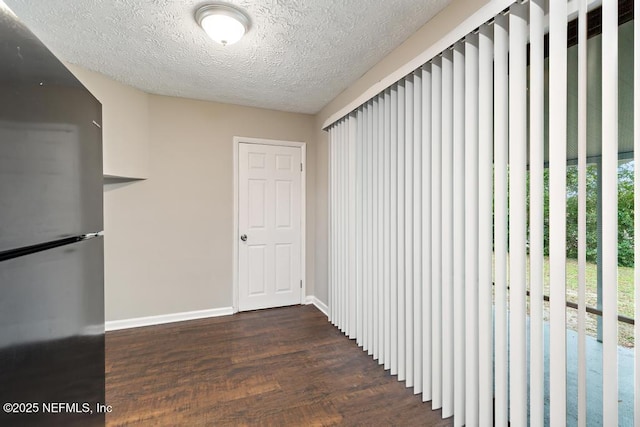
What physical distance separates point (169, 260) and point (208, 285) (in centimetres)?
51

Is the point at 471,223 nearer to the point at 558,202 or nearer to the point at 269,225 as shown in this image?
the point at 558,202

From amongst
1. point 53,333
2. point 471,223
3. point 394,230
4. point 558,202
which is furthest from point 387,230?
point 53,333

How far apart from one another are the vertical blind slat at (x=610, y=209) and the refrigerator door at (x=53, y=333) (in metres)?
1.64

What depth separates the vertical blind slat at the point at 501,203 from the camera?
1465 millimetres

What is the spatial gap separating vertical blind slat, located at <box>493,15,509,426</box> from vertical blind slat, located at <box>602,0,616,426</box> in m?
0.40

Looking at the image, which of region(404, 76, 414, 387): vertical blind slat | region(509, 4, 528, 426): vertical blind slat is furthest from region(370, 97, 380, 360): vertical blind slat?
region(509, 4, 528, 426): vertical blind slat

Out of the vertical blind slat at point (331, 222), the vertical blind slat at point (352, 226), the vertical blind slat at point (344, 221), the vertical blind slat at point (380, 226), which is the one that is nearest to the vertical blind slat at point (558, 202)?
the vertical blind slat at point (380, 226)

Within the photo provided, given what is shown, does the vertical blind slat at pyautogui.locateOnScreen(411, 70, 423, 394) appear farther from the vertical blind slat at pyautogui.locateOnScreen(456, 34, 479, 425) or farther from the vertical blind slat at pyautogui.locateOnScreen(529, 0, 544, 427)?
the vertical blind slat at pyautogui.locateOnScreen(529, 0, 544, 427)

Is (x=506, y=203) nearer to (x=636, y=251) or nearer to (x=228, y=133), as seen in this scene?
(x=636, y=251)

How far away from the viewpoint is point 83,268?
855mm

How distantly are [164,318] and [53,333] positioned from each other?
3056 mm

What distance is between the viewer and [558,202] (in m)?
1.24

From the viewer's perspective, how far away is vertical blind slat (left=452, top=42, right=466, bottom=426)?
1710 millimetres

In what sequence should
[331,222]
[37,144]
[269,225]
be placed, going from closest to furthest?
[37,144]
[331,222]
[269,225]
